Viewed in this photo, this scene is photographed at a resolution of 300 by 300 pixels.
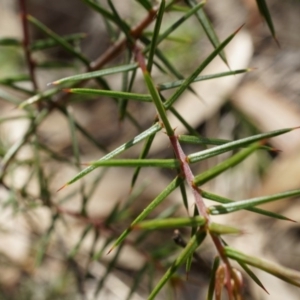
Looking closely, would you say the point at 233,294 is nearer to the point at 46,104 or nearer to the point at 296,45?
the point at 46,104

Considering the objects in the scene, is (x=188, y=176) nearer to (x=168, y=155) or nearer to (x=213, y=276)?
(x=213, y=276)

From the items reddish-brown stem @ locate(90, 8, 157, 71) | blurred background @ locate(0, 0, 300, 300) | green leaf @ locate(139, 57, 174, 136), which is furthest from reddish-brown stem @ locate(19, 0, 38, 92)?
green leaf @ locate(139, 57, 174, 136)

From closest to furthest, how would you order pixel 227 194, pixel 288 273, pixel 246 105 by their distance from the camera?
pixel 288 273 < pixel 227 194 < pixel 246 105

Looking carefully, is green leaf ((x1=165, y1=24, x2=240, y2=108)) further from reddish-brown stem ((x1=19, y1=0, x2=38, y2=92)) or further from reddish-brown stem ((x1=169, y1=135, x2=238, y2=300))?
reddish-brown stem ((x1=19, y1=0, x2=38, y2=92))

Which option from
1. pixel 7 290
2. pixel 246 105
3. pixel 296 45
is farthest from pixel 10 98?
pixel 296 45

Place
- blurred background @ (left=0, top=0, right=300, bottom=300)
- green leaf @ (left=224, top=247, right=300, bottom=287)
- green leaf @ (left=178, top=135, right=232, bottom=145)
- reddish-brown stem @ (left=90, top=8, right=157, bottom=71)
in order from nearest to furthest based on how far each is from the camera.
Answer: green leaf @ (left=224, top=247, right=300, bottom=287)
green leaf @ (left=178, top=135, right=232, bottom=145)
reddish-brown stem @ (left=90, top=8, right=157, bottom=71)
blurred background @ (left=0, top=0, right=300, bottom=300)

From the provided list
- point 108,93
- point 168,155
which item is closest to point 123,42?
point 108,93

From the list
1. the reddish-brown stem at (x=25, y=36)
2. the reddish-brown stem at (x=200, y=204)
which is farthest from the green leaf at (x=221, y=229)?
the reddish-brown stem at (x=25, y=36)
